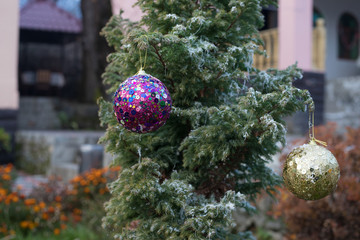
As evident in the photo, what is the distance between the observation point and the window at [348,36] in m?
10.3

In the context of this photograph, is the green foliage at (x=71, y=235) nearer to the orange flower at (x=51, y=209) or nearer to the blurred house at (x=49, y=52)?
the orange flower at (x=51, y=209)

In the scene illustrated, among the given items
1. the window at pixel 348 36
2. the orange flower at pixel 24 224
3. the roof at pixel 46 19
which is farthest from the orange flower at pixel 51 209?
the roof at pixel 46 19

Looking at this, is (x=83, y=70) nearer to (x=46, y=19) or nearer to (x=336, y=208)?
(x=46, y=19)

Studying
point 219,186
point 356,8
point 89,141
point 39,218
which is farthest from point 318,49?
point 219,186

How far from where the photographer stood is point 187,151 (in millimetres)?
1935

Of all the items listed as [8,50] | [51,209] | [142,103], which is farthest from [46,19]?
[142,103]

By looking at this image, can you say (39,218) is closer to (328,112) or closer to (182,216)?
(182,216)

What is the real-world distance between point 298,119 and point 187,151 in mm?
5625

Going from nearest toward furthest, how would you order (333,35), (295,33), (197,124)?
(197,124)
(295,33)
(333,35)

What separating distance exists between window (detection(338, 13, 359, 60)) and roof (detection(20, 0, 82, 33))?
7458mm

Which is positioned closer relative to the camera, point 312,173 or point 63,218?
point 312,173

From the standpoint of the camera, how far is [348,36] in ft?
34.0

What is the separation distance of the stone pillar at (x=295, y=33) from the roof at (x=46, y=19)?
7303 mm

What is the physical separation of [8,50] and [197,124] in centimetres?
665
